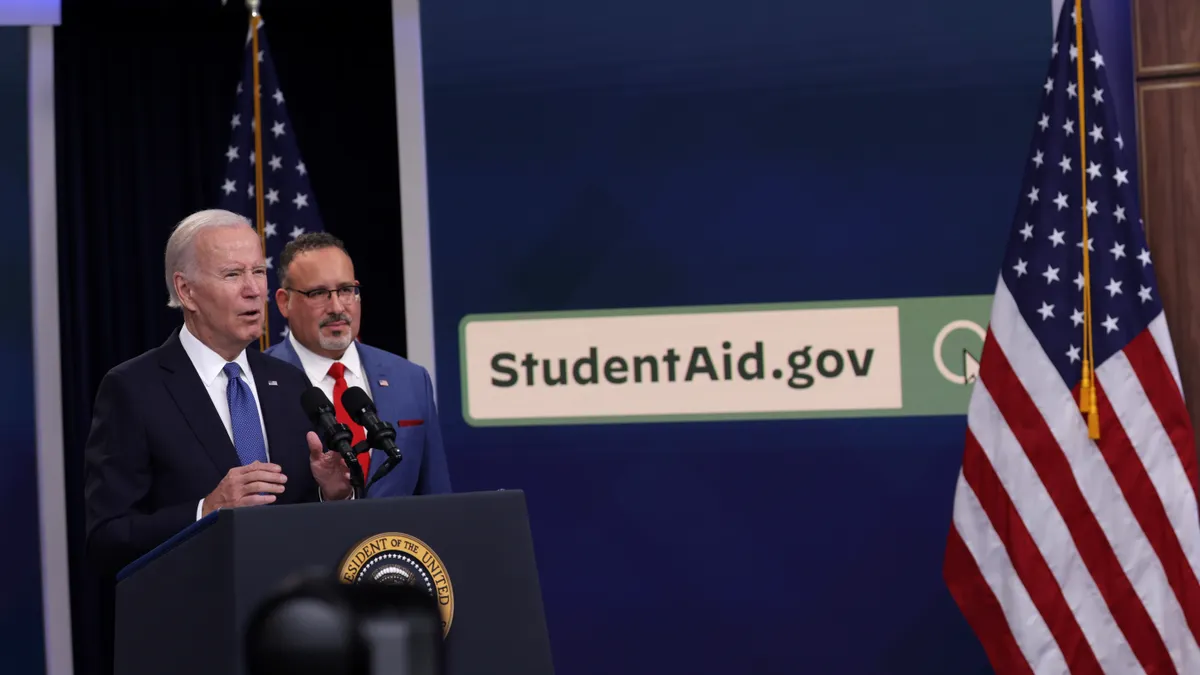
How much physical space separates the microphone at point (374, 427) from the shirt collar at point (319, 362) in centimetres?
152

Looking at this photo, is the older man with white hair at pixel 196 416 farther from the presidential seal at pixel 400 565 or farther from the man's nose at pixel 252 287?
the presidential seal at pixel 400 565

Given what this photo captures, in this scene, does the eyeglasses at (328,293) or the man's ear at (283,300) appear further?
the man's ear at (283,300)

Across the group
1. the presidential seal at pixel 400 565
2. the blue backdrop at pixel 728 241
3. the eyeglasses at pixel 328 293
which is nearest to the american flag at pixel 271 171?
the blue backdrop at pixel 728 241

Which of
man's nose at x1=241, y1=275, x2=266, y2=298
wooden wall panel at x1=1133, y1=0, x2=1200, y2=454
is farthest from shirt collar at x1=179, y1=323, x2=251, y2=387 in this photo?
wooden wall panel at x1=1133, y1=0, x2=1200, y2=454

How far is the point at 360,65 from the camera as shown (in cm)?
463

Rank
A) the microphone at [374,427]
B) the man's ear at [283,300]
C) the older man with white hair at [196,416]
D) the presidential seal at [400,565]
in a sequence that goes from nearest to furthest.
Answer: the presidential seal at [400,565]
the microphone at [374,427]
the older man with white hair at [196,416]
the man's ear at [283,300]

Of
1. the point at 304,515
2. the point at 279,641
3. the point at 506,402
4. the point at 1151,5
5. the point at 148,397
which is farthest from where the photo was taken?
the point at 506,402

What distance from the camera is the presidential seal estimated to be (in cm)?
159

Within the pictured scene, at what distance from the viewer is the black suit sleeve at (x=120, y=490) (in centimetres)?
212

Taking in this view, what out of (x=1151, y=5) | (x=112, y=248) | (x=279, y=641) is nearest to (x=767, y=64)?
(x=1151, y=5)

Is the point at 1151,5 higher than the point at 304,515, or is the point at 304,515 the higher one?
the point at 1151,5

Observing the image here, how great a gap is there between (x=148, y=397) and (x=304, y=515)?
77 cm

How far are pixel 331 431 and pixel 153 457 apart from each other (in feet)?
1.57

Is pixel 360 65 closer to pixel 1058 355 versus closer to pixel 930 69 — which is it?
pixel 930 69
